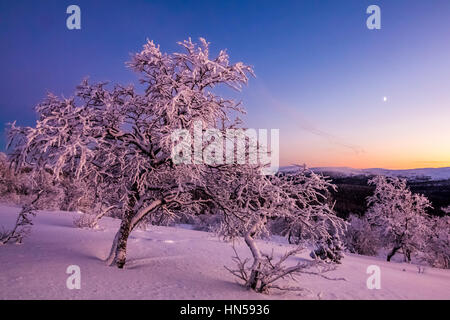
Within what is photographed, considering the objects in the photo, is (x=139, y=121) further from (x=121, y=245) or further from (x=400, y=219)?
(x=400, y=219)

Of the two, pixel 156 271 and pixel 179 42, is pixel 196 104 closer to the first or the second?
pixel 179 42

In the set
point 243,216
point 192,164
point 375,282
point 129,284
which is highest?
point 192,164

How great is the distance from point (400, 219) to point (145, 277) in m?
21.8

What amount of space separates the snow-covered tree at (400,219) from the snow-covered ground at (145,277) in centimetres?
1066

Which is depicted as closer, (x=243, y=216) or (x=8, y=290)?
(x=8, y=290)

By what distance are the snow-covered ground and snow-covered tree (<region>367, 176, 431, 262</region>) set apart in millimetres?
10658

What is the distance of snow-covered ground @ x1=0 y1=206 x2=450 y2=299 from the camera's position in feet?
19.8

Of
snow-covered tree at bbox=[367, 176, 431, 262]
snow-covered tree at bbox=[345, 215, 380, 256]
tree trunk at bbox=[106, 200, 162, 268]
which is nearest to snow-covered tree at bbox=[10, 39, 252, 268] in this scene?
tree trunk at bbox=[106, 200, 162, 268]

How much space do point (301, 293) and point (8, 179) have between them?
32.9m

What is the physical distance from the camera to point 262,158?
7672 millimetres

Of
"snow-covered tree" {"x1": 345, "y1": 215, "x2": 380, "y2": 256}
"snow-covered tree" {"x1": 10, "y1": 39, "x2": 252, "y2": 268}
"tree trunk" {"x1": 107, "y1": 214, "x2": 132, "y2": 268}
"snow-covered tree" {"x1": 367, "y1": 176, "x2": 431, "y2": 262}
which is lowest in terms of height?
"snow-covered tree" {"x1": 345, "y1": 215, "x2": 380, "y2": 256}

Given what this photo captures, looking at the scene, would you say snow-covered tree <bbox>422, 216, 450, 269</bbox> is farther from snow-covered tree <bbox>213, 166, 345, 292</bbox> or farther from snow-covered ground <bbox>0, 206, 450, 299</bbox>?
snow-covered tree <bbox>213, 166, 345, 292</bbox>

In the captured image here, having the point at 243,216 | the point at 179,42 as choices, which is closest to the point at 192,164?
the point at 243,216

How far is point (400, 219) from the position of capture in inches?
894
